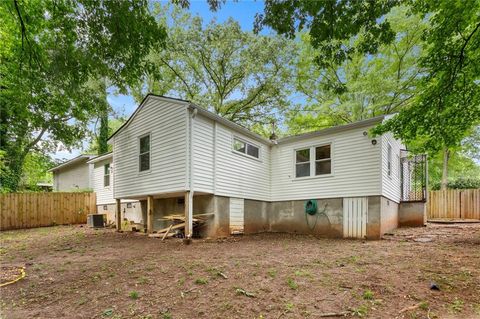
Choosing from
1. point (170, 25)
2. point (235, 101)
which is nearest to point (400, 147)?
point (235, 101)

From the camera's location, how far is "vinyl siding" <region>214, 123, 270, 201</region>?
9.59 metres

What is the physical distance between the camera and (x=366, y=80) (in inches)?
607

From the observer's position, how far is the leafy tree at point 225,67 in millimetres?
17250

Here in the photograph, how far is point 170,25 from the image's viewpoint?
18.5 metres

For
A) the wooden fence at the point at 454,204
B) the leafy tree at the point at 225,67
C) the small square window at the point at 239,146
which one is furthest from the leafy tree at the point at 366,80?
the small square window at the point at 239,146

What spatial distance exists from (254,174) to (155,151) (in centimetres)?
405

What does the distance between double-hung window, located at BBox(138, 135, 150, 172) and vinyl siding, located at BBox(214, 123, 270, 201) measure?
9.20ft

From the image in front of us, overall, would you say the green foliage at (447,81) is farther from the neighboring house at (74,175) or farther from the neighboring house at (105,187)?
the neighboring house at (74,175)

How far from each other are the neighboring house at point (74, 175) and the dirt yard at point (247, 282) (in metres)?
12.3

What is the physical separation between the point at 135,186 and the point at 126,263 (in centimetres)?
505

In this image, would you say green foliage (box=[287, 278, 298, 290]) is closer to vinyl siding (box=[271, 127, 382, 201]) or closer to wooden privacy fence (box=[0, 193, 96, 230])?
vinyl siding (box=[271, 127, 382, 201])

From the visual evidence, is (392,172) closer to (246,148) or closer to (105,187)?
(246,148)

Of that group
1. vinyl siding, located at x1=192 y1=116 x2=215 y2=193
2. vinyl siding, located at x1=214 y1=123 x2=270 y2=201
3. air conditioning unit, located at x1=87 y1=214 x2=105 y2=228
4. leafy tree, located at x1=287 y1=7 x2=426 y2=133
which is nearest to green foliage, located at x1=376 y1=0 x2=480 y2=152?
vinyl siding, located at x1=214 y1=123 x2=270 y2=201

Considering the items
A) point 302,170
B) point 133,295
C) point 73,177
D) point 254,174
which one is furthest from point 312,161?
point 73,177
